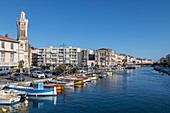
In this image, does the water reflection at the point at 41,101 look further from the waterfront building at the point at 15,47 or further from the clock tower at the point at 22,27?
the clock tower at the point at 22,27

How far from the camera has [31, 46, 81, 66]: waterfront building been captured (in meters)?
141

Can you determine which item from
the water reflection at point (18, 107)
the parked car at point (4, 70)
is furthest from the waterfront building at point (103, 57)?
the water reflection at point (18, 107)

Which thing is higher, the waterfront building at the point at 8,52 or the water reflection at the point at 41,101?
the waterfront building at the point at 8,52

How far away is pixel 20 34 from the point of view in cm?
9225

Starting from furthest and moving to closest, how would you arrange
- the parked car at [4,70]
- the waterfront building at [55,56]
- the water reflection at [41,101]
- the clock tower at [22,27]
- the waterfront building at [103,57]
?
the waterfront building at [103,57]
the waterfront building at [55,56]
the clock tower at [22,27]
the parked car at [4,70]
the water reflection at [41,101]

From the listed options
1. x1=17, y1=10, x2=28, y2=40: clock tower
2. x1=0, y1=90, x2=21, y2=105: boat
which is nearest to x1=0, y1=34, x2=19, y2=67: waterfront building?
x1=17, y1=10, x2=28, y2=40: clock tower

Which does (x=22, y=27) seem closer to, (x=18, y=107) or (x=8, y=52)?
(x=8, y=52)

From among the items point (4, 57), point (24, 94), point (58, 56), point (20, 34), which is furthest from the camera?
point (58, 56)

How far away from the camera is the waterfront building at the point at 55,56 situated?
141m

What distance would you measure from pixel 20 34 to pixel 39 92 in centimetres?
5799

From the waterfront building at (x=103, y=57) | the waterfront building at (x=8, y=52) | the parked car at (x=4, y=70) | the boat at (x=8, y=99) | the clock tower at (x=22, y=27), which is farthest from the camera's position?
the waterfront building at (x=103, y=57)

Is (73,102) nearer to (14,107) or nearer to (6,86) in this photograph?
(14,107)

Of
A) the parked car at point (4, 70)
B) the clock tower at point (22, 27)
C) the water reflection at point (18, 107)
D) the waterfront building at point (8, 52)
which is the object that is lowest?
the water reflection at point (18, 107)

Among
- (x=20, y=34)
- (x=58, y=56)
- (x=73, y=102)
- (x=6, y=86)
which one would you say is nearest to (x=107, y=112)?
(x=73, y=102)
